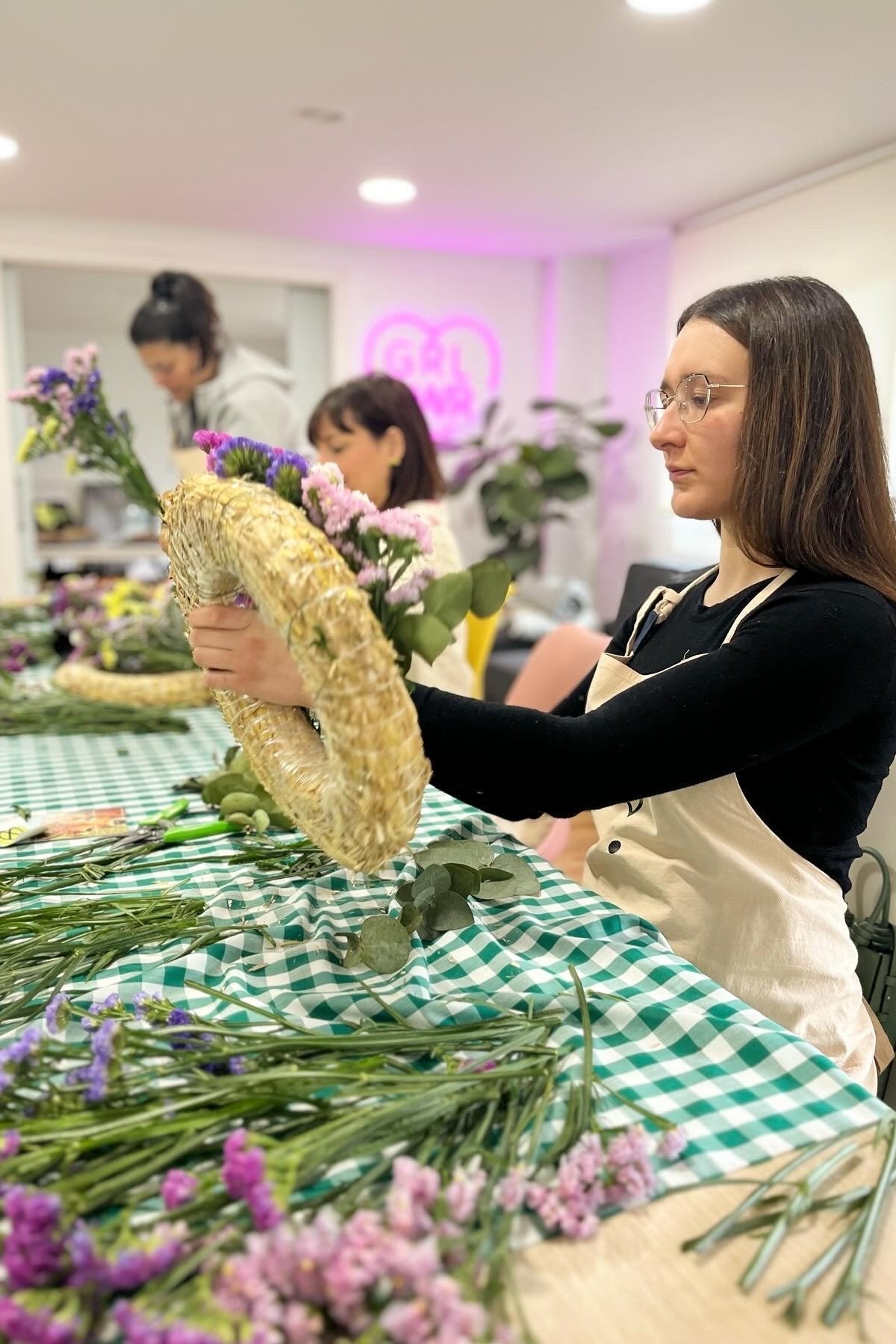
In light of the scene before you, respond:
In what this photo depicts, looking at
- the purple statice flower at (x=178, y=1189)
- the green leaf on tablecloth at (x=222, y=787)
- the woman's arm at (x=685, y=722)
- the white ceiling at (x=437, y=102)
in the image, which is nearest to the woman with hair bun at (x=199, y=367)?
the white ceiling at (x=437, y=102)

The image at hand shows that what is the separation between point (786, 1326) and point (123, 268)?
5024 mm

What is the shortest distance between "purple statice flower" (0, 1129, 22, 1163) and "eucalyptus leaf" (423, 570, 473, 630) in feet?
1.33

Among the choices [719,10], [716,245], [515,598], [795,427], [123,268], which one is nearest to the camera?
[795,427]

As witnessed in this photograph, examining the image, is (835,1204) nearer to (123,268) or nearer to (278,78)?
(278,78)

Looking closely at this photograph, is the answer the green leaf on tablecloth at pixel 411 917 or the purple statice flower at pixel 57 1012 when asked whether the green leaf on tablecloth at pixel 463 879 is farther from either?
the purple statice flower at pixel 57 1012

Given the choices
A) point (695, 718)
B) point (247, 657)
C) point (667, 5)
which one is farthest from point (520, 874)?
point (667, 5)

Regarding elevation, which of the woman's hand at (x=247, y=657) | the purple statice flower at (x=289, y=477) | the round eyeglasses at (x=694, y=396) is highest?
the round eyeglasses at (x=694, y=396)

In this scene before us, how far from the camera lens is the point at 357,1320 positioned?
0.49 meters

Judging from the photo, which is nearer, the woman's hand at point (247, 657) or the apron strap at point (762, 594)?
the woman's hand at point (247, 657)

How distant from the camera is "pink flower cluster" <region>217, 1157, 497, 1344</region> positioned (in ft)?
1.52

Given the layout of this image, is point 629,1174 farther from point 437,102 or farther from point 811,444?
point 437,102

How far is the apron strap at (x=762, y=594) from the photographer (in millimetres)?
1024

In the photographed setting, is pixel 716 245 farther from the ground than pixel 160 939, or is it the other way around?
pixel 716 245

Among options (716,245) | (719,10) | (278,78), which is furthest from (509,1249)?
(716,245)
